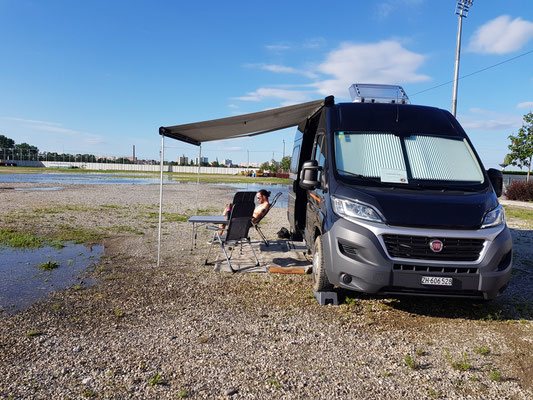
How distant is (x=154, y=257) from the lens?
735cm

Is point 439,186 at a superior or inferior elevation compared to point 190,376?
superior

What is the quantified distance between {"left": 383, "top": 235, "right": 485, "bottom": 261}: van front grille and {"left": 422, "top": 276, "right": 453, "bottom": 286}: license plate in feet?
0.64

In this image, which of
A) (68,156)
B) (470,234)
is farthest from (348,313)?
(68,156)

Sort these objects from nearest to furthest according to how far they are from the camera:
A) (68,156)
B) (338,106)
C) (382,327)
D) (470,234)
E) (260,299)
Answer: (470,234), (382,327), (260,299), (338,106), (68,156)

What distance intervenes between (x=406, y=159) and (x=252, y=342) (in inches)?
115

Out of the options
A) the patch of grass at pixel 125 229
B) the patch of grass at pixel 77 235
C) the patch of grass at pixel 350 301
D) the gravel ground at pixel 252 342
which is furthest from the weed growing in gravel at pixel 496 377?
the patch of grass at pixel 125 229

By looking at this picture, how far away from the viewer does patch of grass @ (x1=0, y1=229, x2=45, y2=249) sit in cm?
791

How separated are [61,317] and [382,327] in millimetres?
3547

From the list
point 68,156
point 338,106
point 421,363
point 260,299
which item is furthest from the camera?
point 68,156

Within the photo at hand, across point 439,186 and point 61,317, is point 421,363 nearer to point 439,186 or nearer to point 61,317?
point 439,186

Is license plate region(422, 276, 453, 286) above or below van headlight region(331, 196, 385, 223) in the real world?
below

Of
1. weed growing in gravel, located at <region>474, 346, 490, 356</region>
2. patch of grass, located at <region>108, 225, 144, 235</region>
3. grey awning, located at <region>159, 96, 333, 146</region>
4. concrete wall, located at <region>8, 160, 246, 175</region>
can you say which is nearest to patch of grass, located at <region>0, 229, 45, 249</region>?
patch of grass, located at <region>108, 225, 144, 235</region>

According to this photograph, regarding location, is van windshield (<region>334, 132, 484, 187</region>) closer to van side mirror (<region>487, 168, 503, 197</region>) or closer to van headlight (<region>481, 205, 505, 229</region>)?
van side mirror (<region>487, 168, 503, 197</region>)

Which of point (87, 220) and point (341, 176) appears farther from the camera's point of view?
point (87, 220)
